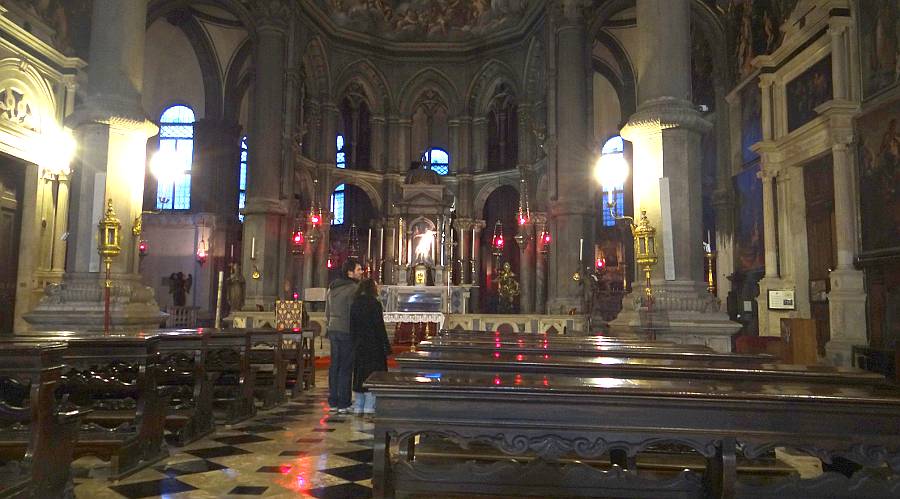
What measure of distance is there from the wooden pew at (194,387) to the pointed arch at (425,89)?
21.1 meters

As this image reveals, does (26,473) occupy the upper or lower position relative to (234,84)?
lower

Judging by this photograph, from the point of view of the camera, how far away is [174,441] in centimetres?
594

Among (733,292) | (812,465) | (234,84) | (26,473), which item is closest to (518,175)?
(733,292)

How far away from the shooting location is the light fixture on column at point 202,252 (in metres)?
23.5

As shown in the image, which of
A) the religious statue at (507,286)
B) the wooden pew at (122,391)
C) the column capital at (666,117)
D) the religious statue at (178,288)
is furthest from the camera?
the religious statue at (507,286)

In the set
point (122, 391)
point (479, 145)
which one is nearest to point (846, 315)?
point (122, 391)

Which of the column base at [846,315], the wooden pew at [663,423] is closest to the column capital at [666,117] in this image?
the column base at [846,315]

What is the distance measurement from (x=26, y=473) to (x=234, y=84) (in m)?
23.2

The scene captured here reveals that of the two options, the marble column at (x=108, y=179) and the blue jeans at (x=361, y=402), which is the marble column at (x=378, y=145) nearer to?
the marble column at (x=108, y=179)

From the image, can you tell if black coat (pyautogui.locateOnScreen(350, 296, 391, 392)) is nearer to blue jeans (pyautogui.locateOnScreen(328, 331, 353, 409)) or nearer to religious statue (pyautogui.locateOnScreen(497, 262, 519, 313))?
blue jeans (pyautogui.locateOnScreen(328, 331, 353, 409))

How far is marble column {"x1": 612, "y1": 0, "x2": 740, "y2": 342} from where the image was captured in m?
8.68

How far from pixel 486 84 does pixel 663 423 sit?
2459cm

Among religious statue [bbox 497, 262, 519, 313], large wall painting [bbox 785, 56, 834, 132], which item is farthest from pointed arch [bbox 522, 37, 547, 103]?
large wall painting [bbox 785, 56, 834, 132]

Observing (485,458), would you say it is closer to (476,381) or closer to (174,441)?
(476,381)
